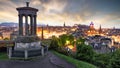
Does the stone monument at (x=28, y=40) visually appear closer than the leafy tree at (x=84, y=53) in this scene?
Yes

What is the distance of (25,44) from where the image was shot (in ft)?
90.5

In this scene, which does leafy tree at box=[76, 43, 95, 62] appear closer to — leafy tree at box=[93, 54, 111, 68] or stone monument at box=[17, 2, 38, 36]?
leafy tree at box=[93, 54, 111, 68]

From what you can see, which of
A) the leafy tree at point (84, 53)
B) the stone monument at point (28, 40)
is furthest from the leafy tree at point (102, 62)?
the stone monument at point (28, 40)

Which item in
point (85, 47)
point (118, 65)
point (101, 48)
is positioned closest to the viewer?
point (118, 65)

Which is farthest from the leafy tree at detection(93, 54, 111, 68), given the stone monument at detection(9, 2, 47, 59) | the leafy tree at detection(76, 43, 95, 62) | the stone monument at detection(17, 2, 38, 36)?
the stone monument at detection(17, 2, 38, 36)

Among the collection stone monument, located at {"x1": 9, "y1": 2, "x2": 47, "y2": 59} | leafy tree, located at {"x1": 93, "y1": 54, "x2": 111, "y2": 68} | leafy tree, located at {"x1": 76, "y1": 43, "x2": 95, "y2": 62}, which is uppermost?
stone monument, located at {"x1": 9, "y1": 2, "x2": 47, "y2": 59}

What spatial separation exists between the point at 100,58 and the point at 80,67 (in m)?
11.3

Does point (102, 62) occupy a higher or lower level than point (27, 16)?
lower

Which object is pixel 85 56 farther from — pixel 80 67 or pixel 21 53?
pixel 21 53

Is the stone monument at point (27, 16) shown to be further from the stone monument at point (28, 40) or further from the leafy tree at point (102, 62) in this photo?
the leafy tree at point (102, 62)

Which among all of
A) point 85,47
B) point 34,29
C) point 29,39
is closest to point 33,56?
point 29,39

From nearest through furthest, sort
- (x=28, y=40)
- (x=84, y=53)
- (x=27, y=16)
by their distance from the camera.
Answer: (x=28, y=40)
(x=27, y=16)
(x=84, y=53)

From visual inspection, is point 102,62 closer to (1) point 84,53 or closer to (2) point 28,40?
(1) point 84,53

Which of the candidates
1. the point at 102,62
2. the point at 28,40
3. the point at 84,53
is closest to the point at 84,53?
the point at 84,53
